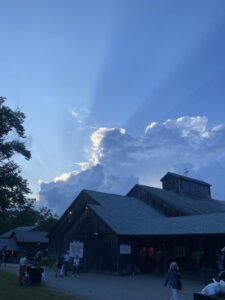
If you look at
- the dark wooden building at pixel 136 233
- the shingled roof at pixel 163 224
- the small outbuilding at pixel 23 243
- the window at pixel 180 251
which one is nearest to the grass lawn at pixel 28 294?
the dark wooden building at pixel 136 233

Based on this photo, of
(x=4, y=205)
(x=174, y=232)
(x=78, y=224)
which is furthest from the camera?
(x=78, y=224)

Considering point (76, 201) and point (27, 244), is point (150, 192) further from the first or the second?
point (27, 244)

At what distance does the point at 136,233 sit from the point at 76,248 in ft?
25.2

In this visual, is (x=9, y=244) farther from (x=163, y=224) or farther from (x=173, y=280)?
(x=173, y=280)

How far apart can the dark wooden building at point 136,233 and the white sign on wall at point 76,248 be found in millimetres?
408

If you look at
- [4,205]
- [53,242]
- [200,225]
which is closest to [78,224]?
[53,242]

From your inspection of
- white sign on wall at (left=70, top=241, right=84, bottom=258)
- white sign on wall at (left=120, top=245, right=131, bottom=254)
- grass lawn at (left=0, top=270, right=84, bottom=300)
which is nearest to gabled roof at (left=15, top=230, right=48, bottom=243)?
white sign on wall at (left=70, top=241, right=84, bottom=258)

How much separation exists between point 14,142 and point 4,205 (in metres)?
6.25

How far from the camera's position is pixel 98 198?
90.4ft

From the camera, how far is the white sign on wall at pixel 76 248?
23962 mm

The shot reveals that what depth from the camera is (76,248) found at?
24578mm

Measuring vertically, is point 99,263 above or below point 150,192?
below

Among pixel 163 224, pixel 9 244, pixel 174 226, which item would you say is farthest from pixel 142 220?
pixel 9 244

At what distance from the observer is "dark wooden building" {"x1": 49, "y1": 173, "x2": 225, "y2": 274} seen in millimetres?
18623
